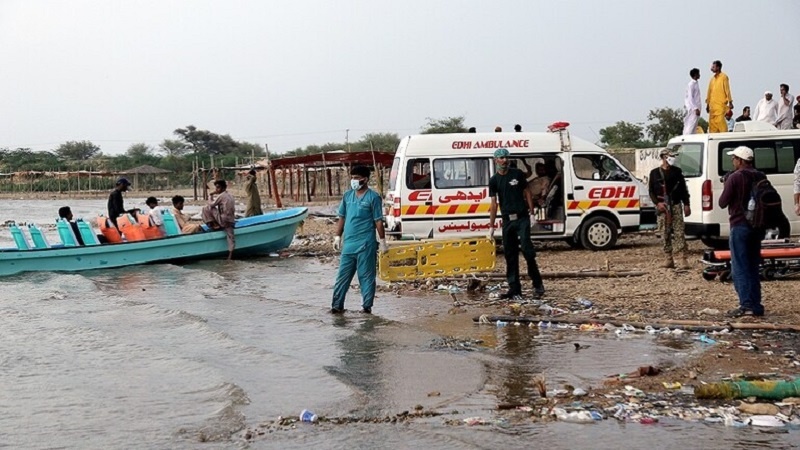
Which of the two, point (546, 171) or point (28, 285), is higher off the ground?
point (546, 171)

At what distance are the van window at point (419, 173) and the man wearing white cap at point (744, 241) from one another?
23.8 ft

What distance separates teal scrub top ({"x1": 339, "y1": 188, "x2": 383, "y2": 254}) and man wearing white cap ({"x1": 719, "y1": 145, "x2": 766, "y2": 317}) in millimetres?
3717

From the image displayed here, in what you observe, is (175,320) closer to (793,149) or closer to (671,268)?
(671,268)

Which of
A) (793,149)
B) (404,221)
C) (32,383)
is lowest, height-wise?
(32,383)

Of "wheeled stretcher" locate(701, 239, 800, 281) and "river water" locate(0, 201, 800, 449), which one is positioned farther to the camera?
"wheeled stretcher" locate(701, 239, 800, 281)

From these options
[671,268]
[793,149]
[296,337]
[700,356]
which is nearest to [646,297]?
[671,268]

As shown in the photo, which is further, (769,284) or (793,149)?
(793,149)

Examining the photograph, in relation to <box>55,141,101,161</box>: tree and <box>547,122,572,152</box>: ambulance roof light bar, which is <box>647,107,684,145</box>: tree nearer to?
<box>547,122,572,152</box>: ambulance roof light bar

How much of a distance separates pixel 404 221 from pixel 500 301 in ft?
15.7

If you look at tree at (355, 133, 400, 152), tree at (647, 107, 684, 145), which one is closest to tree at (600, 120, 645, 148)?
tree at (647, 107, 684, 145)

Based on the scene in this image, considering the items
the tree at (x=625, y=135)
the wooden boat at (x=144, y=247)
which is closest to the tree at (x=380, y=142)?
the tree at (x=625, y=135)

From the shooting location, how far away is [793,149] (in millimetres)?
14727

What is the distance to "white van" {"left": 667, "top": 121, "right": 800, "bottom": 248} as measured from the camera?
14148 mm

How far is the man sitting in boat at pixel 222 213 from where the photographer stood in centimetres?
1812
